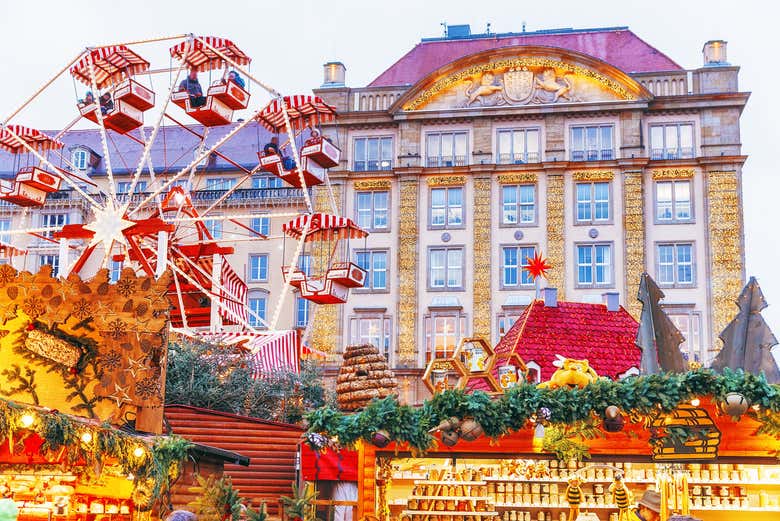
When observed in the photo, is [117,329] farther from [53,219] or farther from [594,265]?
[53,219]

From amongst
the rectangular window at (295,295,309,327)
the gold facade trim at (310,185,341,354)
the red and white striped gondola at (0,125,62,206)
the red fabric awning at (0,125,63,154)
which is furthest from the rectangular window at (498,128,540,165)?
the red fabric awning at (0,125,63,154)

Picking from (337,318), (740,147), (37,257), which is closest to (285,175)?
(337,318)

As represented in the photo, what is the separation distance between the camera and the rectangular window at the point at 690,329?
3228cm

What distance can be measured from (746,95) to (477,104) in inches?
335

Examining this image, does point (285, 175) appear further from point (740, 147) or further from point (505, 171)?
point (740, 147)

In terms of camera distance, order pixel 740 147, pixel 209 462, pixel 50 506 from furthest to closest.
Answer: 1. pixel 740 147
2. pixel 209 462
3. pixel 50 506

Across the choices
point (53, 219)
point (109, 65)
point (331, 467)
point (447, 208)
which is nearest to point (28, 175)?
point (109, 65)

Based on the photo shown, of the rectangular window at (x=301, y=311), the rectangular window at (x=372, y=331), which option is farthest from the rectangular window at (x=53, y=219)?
the rectangular window at (x=372, y=331)

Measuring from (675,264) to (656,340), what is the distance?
2174 cm

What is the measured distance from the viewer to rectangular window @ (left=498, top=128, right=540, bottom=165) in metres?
34.7

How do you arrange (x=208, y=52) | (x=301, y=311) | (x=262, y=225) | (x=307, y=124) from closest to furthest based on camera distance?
(x=208, y=52), (x=307, y=124), (x=301, y=311), (x=262, y=225)

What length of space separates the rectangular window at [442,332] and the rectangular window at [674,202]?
713 cm

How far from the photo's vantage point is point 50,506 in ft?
33.9

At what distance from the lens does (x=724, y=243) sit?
3309 centimetres
